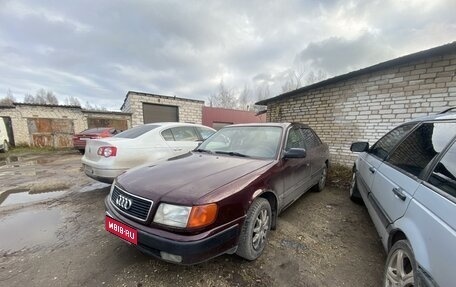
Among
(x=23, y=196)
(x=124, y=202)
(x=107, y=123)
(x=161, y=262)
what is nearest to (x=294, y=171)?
(x=161, y=262)

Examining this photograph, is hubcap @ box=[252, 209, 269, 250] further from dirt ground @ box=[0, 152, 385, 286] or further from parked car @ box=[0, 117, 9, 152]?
parked car @ box=[0, 117, 9, 152]

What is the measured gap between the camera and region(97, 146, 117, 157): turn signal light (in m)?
3.67

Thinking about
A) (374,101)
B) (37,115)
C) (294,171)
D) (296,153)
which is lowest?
(294,171)

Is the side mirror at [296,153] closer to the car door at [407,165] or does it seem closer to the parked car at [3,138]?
the car door at [407,165]

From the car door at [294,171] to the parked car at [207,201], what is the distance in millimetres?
15

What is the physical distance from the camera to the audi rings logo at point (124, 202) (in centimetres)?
188

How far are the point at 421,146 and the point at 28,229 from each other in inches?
192

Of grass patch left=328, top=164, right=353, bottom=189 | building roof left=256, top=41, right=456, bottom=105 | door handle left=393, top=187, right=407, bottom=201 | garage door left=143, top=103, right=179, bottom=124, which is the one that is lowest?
grass patch left=328, top=164, right=353, bottom=189

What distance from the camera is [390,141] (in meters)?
2.76

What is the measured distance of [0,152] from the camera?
10.9 metres

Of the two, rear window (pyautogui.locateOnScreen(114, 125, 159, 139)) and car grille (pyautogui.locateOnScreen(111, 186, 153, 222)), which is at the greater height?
rear window (pyautogui.locateOnScreen(114, 125, 159, 139))

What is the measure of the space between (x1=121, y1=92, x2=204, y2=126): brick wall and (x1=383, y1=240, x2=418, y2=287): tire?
13.5 m

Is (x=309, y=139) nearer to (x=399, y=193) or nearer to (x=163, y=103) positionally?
(x=399, y=193)

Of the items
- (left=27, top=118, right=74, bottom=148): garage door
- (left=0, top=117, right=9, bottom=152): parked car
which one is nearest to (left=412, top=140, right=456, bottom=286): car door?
(left=0, top=117, right=9, bottom=152): parked car
